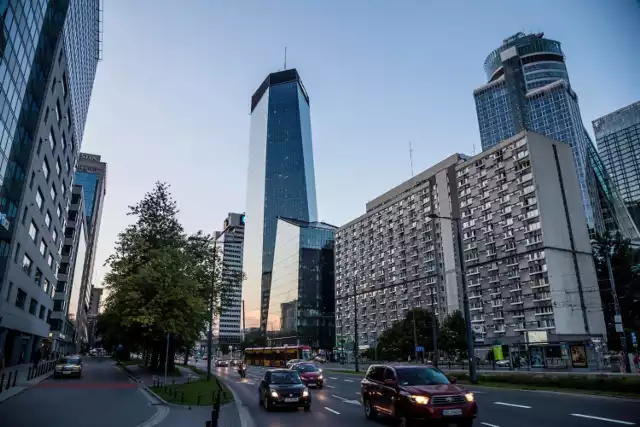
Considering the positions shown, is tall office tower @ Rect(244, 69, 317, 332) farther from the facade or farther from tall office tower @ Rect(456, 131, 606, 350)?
tall office tower @ Rect(456, 131, 606, 350)

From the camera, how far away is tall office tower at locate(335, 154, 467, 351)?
94.2 metres

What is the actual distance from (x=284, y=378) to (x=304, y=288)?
12895 cm

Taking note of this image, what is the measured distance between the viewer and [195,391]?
74.8 feet

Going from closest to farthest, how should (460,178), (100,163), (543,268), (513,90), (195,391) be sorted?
(195,391) < (543,268) < (460,178) < (100,163) < (513,90)

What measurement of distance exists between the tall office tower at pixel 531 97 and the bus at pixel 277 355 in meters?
98.5

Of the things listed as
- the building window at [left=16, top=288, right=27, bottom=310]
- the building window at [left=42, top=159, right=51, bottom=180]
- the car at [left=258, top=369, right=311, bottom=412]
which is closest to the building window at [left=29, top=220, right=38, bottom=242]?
the building window at [left=42, top=159, right=51, bottom=180]

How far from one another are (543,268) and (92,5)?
78.9 meters

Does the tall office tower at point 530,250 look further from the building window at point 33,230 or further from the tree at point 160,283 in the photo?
the building window at point 33,230

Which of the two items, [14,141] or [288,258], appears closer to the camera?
[14,141]

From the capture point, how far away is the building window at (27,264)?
4575 cm

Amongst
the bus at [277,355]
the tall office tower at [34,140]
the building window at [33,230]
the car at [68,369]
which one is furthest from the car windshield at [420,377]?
the bus at [277,355]

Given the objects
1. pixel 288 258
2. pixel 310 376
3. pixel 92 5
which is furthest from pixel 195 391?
pixel 288 258

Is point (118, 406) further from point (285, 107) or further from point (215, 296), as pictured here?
point (285, 107)

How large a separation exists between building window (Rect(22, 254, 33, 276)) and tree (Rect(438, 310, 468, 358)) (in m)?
57.0
